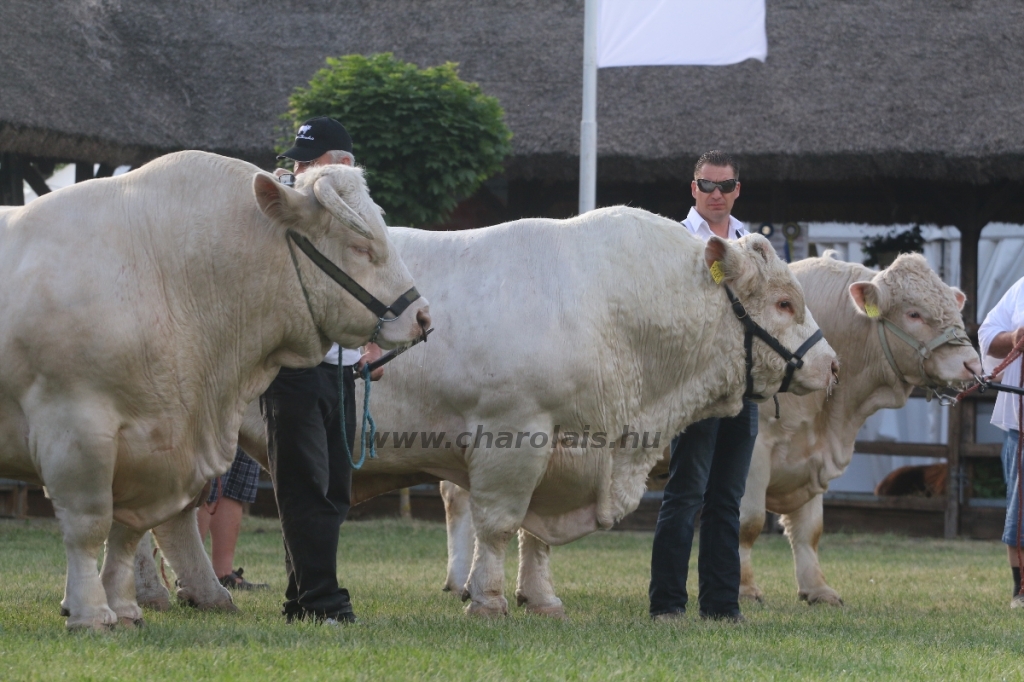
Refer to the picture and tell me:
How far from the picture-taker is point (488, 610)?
5559 mm

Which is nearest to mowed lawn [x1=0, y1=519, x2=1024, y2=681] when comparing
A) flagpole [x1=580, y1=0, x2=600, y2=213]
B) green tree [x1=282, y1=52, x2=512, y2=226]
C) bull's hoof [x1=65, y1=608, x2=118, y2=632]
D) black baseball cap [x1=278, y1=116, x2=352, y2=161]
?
bull's hoof [x1=65, y1=608, x2=118, y2=632]

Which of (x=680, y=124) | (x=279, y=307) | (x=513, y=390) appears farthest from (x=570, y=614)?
(x=680, y=124)

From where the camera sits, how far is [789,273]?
5980mm

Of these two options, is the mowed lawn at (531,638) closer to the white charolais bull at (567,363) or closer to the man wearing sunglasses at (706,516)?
the man wearing sunglasses at (706,516)

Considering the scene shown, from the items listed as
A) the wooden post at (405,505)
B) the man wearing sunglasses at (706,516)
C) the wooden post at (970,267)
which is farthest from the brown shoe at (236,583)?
the wooden post at (970,267)

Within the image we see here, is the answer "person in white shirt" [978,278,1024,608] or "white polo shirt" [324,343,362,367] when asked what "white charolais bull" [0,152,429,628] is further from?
"person in white shirt" [978,278,1024,608]

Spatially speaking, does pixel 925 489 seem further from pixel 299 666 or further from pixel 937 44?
pixel 299 666

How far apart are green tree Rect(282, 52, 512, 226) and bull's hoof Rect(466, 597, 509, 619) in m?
5.95

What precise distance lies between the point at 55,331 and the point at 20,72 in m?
9.15

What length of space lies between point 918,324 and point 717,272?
202 centimetres

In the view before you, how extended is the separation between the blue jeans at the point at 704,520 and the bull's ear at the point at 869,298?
1490 mm

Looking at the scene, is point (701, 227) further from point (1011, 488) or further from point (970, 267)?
point (970, 267)

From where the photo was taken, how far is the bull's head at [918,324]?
7164mm

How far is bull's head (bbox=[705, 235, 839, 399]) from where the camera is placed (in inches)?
230
